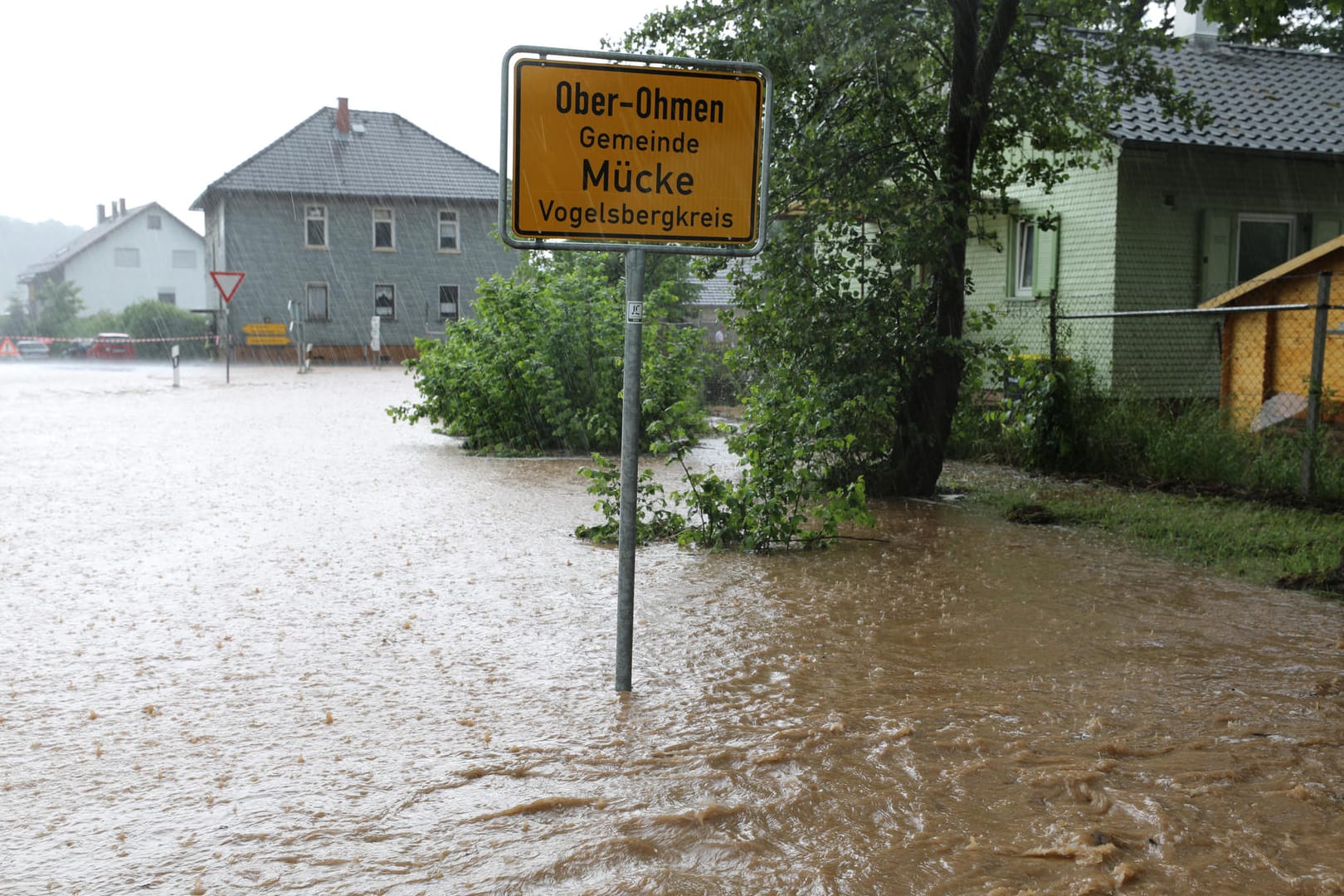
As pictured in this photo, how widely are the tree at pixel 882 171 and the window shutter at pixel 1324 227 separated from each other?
10.5 meters

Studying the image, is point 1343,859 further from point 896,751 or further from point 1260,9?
point 1260,9

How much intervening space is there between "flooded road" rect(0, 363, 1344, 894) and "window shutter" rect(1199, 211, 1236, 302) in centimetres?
1242

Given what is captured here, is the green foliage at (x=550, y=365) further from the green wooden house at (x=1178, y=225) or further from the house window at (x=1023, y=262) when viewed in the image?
the house window at (x=1023, y=262)

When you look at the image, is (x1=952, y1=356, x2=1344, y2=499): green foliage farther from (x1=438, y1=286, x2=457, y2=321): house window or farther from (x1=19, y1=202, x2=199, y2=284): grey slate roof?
(x1=19, y1=202, x2=199, y2=284): grey slate roof

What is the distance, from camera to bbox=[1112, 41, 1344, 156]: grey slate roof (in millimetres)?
19219

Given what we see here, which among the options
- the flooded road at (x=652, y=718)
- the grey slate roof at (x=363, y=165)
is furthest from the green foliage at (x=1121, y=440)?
the grey slate roof at (x=363, y=165)

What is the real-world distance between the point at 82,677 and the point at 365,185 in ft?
168

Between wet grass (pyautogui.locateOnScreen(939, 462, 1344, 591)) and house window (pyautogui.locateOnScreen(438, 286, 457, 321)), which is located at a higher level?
house window (pyautogui.locateOnScreen(438, 286, 457, 321))

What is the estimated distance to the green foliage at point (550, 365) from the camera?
49.0 ft

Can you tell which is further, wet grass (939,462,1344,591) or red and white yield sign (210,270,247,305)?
red and white yield sign (210,270,247,305)

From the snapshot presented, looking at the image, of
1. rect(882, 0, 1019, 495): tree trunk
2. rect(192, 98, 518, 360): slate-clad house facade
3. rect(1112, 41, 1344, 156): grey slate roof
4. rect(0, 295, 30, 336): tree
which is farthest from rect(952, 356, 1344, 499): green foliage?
rect(0, 295, 30, 336): tree

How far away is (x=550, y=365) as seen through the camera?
595 inches

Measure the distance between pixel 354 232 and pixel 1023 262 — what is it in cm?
3840

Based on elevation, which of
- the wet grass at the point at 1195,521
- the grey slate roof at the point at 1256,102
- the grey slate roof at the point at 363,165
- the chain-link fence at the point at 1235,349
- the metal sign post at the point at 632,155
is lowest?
the wet grass at the point at 1195,521
